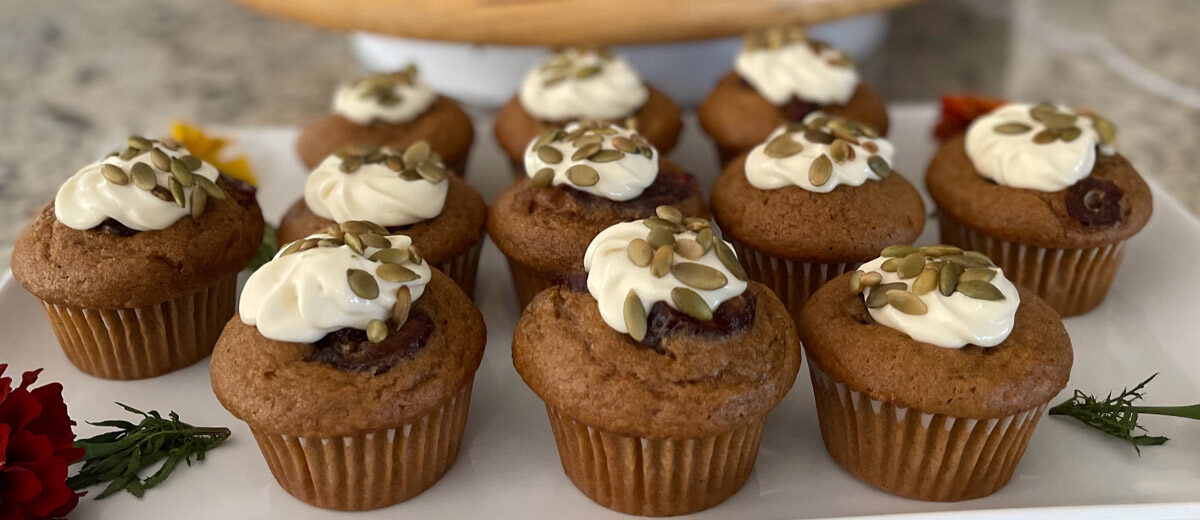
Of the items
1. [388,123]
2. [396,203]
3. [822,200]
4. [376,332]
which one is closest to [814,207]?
[822,200]

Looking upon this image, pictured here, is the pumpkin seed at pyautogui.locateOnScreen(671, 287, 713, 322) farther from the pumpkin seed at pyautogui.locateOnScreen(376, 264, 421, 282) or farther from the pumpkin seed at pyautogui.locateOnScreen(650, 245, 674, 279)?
the pumpkin seed at pyautogui.locateOnScreen(376, 264, 421, 282)

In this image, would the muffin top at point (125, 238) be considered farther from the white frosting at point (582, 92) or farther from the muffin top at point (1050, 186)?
Answer: the muffin top at point (1050, 186)

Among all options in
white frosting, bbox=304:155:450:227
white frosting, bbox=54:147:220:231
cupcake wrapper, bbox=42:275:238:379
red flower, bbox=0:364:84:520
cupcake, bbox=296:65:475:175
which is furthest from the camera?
cupcake, bbox=296:65:475:175

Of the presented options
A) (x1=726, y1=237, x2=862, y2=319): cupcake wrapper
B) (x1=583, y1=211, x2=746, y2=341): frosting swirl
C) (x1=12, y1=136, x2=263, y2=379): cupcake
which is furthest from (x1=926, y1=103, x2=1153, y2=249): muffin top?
(x1=12, y1=136, x2=263, y2=379): cupcake

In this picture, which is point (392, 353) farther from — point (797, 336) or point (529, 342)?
point (797, 336)

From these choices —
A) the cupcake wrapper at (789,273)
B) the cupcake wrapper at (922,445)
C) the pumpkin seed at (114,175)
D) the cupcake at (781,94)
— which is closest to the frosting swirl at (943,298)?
the cupcake wrapper at (922,445)

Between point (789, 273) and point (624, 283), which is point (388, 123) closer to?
point (789, 273)
